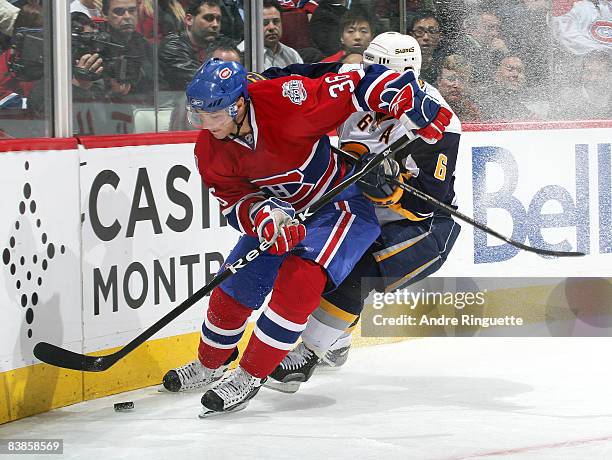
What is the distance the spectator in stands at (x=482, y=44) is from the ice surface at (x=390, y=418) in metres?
1.66

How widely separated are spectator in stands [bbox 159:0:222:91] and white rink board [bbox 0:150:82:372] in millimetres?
756

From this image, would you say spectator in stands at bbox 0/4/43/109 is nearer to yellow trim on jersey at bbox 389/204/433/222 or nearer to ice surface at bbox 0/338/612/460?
ice surface at bbox 0/338/612/460

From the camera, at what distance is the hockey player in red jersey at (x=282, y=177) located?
11.1ft

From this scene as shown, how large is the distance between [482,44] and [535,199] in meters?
0.97

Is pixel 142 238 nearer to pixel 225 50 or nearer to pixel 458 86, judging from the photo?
pixel 225 50

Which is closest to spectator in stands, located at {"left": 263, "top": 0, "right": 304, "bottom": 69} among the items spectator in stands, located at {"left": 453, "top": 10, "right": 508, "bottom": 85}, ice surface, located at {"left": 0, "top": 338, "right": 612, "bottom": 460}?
spectator in stands, located at {"left": 453, "top": 10, "right": 508, "bottom": 85}

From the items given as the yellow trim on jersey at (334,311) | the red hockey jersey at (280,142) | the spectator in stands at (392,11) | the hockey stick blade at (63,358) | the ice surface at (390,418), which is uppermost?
the spectator in stands at (392,11)

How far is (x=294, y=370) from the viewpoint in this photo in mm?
3842

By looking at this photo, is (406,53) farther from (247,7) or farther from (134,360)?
(134,360)

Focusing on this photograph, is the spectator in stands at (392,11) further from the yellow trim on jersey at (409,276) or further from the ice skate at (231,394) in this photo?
the ice skate at (231,394)

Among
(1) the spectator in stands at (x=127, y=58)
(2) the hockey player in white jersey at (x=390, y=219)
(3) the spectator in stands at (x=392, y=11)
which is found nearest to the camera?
(2) the hockey player in white jersey at (x=390, y=219)

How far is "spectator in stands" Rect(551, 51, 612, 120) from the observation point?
5.47m

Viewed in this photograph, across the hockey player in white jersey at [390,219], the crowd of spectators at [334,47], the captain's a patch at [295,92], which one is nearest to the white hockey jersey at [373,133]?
the hockey player in white jersey at [390,219]

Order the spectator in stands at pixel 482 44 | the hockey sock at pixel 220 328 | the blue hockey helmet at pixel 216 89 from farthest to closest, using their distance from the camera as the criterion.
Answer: the spectator in stands at pixel 482 44 → the hockey sock at pixel 220 328 → the blue hockey helmet at pixel 216 89
